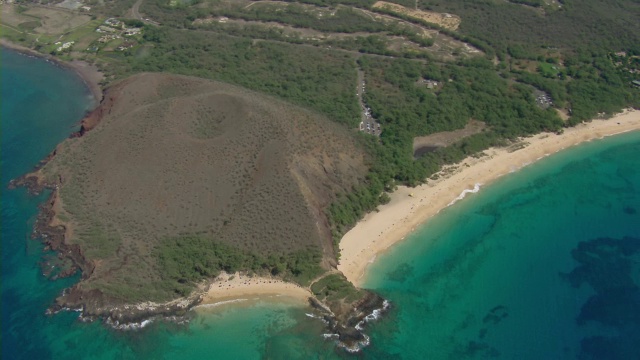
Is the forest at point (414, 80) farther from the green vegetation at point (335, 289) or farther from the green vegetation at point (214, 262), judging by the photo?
the green vegetation at point (335, 289)

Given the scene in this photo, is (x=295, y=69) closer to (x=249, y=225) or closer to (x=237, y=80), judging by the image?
(x=237, y=80)

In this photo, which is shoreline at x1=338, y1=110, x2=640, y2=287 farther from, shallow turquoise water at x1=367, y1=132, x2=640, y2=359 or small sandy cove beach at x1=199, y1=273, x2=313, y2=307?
small sandy cove beach at x1=199, y1=273, x2=313, y2=307

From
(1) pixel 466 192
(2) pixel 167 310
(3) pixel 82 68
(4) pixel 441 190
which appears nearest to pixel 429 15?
(1) pixel 466 192

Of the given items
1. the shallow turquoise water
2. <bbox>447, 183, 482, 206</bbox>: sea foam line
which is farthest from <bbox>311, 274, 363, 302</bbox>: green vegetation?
<bbox>447, 183, 482, 206</bbox>: sea foam line

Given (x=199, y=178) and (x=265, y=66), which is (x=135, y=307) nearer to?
(x=199, y=178)

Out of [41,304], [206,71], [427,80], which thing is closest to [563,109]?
[427,80]

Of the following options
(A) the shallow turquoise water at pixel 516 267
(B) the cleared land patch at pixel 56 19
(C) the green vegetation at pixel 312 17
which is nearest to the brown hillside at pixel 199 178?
(A) the shallow turquoise water at pixel 516 267
